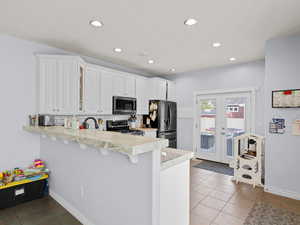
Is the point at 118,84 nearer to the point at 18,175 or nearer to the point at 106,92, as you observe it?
the point at 106,92

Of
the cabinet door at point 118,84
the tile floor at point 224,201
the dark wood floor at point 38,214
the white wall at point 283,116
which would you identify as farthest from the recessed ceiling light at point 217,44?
the dark wood floor at point 38,214

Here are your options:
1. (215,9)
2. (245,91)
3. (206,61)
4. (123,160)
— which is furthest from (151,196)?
(245,91)

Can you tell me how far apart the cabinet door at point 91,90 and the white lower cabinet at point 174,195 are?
2428 millimetres

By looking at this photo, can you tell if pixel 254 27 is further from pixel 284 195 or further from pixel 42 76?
pixel 42 76

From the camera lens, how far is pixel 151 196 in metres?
1.35

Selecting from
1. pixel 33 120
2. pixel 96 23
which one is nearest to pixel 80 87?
pixel 33 120

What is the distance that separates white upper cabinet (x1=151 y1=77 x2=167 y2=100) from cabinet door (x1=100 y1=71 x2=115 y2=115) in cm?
137

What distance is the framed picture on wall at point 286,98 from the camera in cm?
253

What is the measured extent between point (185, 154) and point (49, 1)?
232 centimetres

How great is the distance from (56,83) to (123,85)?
164 cm

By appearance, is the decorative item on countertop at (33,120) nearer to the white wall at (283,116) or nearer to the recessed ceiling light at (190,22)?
the recessed ceiling light at (190,22)

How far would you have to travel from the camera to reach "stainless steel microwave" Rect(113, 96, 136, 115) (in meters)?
3.94

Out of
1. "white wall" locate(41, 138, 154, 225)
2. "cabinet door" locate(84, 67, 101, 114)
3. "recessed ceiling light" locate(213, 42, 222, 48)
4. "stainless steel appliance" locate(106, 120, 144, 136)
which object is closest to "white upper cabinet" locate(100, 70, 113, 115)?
"cabinet door" locate(84, 67, 101, 114)

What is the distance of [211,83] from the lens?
469 cm
